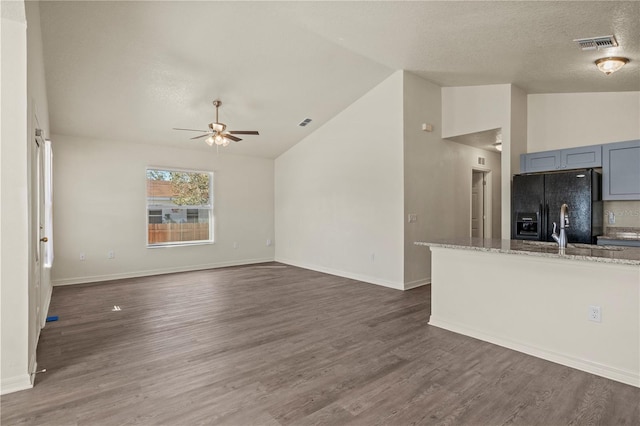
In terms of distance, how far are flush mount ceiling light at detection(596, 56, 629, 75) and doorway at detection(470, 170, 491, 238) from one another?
3.12 metres

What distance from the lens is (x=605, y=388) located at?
7.85 ft

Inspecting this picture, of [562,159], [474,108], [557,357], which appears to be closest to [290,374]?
[557,357]

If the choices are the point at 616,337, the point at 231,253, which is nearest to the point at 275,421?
the point at 616,337

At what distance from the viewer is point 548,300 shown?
9.46 feet

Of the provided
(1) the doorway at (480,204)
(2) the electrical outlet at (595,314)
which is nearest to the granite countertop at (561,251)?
(2) the electrical outlet at (595,314)

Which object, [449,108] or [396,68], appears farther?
[449,108]

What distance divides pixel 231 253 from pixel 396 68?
503 centimetres

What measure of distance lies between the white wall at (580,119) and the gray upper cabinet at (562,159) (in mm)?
388

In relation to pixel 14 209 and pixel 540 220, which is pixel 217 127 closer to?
pixel 14 209

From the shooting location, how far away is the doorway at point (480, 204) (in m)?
6.82

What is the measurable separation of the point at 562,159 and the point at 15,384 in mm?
6250

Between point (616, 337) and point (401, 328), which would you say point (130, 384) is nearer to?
point (401, 328)

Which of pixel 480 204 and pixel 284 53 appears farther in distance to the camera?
pixel 480 204

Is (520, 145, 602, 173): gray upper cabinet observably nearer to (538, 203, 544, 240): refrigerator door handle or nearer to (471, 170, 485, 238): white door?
(538, 203, 544, 240): refrigerator door handle
